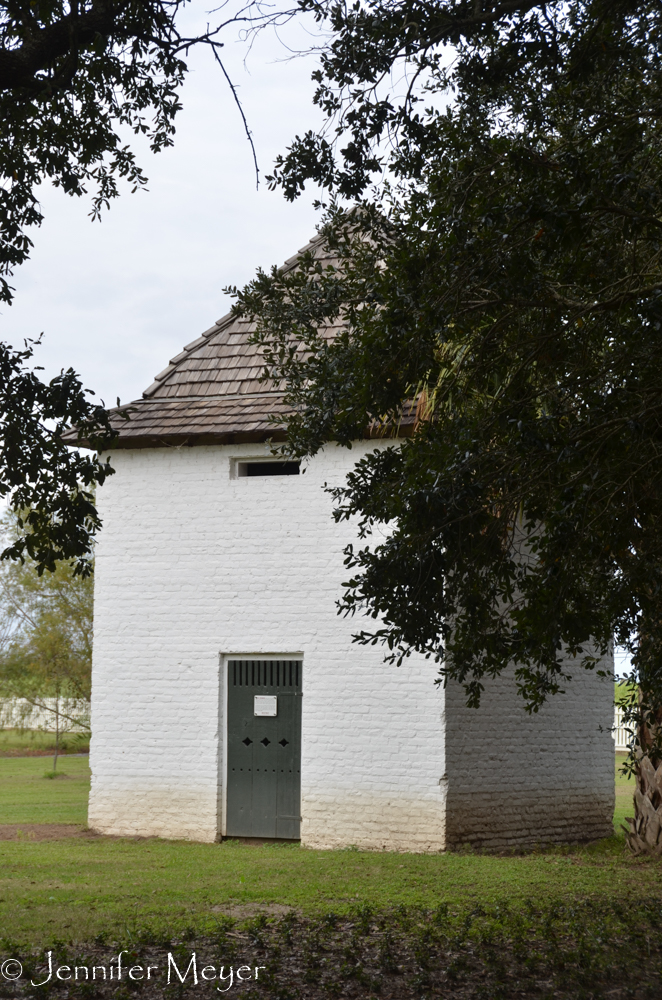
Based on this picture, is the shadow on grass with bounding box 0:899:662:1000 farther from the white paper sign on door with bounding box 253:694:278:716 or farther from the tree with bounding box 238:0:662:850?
the white paper sign on door with bounding box 253:694:278:716

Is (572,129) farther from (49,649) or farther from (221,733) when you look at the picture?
→ (49,649)

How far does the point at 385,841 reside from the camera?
13156mm

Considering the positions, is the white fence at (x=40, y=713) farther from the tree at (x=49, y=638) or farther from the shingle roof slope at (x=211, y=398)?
the shingle roof slope at (x=211, y=398)

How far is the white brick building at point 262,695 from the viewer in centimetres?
1327

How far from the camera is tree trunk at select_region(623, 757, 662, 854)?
44.0 feet

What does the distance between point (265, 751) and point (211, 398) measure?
4914mm

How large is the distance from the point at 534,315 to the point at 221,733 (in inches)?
333

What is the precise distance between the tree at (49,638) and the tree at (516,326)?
1647 centimetres

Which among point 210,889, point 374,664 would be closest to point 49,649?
point 374,664

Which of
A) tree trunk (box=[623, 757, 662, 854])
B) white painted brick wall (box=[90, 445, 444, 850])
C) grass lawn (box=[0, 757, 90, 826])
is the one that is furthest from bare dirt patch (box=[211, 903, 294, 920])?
grass lawn (box=[0, 757, 90, 826])

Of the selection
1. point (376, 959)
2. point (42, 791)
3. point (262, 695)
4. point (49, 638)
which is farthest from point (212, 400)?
point (49, 638)

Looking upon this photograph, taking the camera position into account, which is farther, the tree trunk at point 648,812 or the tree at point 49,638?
the tree at point 49,638

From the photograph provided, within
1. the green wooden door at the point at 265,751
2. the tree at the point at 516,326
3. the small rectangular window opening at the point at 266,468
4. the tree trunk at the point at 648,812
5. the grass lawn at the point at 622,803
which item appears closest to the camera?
the tree at the point at 516,326

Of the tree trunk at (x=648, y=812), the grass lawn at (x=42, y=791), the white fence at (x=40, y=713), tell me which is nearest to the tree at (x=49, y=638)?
the white fence at (x=40, y=713)
